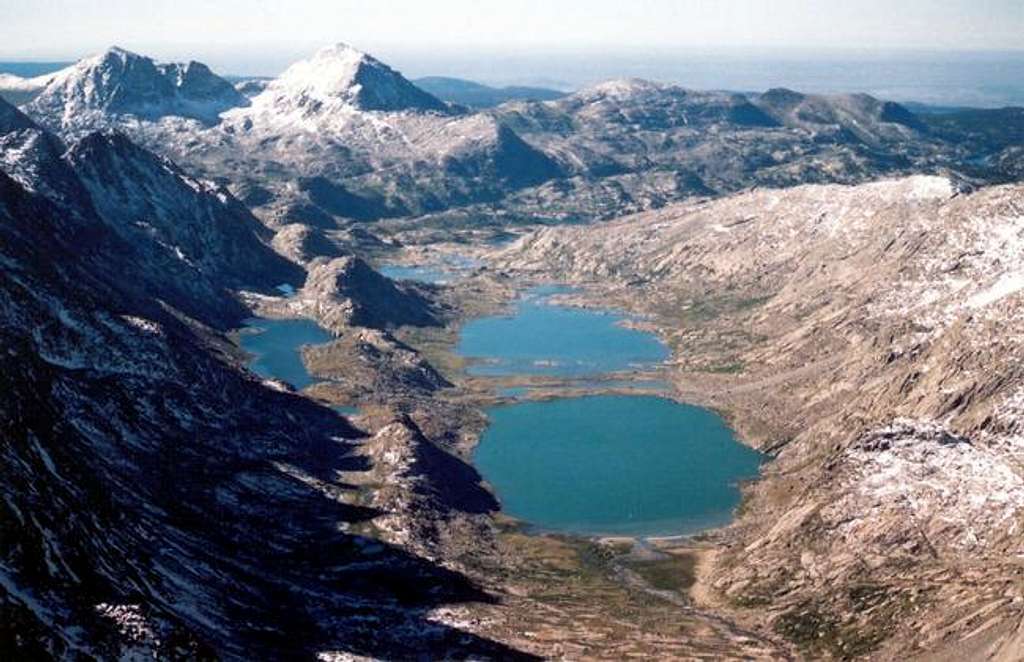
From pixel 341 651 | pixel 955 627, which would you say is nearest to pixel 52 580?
pixel 341 651

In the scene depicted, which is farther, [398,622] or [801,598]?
[801,598]

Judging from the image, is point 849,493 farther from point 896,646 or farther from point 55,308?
point 55,308

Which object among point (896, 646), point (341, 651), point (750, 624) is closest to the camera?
point (341, 651)

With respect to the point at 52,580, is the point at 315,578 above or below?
below

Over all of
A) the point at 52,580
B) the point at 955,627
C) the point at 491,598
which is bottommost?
the point at 491,598

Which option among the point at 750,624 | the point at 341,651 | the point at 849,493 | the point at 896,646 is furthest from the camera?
the point at 849,493

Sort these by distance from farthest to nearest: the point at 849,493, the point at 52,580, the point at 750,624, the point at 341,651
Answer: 1. the point at 849,493
2. the point at 750,624
3. the point at 341,651
4. the point at 52,580

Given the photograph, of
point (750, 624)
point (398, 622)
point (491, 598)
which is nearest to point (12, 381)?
point (398, 622)

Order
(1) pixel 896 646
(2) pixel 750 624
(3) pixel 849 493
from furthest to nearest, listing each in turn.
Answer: (3) pixel 849 493, (2) pixel 750 624, (1) pixel 896 646

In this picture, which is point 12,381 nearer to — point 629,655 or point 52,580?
point 52,580
